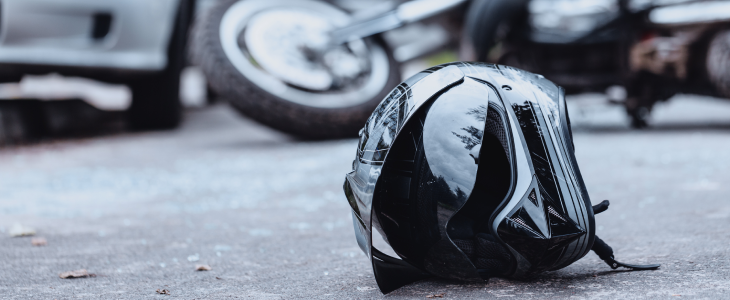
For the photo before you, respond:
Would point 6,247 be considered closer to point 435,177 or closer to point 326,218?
point 326,218

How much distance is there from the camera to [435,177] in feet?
4.85

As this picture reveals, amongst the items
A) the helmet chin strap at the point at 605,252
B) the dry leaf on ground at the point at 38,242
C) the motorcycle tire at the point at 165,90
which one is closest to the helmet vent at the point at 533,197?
the helmet chin strap at the point at 605,252

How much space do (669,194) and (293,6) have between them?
3.02 metres

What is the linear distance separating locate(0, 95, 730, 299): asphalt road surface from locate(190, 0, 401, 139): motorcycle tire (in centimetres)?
16

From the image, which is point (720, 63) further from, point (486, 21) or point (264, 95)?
point (264, 95)

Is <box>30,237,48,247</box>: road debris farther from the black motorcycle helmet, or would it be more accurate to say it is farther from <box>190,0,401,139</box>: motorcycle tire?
<box>190,0,401,139</box>: motorcycle tire

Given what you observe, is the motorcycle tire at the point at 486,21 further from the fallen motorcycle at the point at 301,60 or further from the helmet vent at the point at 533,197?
the helmet vent at the point at 533,197

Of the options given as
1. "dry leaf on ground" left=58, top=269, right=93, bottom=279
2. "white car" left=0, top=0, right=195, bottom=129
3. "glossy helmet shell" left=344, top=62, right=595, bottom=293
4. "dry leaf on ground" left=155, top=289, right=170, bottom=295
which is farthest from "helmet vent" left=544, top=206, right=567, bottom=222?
"white car" left=0, top=0, right=195, bottom=129

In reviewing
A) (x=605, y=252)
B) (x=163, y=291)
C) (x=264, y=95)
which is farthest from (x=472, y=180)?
(x=264, y=95)

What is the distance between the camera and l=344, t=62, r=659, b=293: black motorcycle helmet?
Answer: 1.47 meters

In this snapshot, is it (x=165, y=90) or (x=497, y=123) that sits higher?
(x=497, y=123)

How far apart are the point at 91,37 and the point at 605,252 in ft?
12.2

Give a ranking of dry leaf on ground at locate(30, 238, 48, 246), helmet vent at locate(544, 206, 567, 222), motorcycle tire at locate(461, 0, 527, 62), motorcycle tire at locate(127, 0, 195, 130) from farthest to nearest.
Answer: motorcycle tire at locate(127, 0, 195, 130) → motorcycle tire at locate(461, 0, 527, 62) → dry leaf on ground at locate(30, 238, 48, 246) → helmet vent at locate(544, 206, 567, 222)

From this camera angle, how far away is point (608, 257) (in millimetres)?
1636
